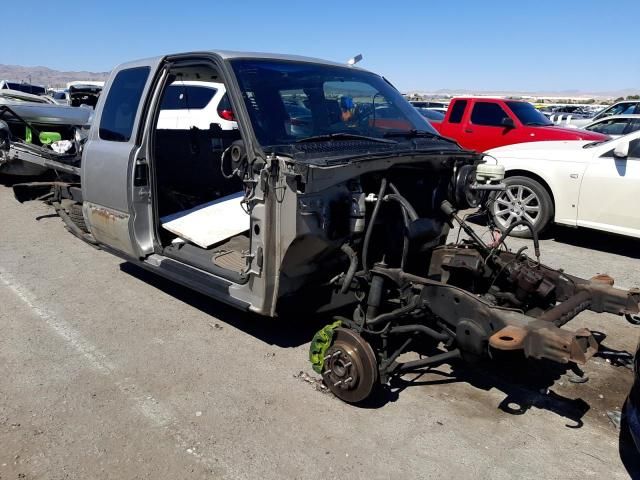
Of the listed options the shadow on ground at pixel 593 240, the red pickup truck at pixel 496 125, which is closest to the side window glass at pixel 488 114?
the red pickup truck at pixel 496 125

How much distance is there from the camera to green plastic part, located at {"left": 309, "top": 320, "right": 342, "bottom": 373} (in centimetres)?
345

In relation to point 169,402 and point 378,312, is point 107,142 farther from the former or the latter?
point 378,312

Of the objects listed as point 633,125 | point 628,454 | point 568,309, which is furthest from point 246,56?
point 633,125

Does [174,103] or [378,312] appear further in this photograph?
[174,103]

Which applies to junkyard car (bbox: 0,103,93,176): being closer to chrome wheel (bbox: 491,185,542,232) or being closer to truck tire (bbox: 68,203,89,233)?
truck tire (bbox: 68,203,89,233)

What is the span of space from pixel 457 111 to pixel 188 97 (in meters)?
A: 6.16

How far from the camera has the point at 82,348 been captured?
3.96m

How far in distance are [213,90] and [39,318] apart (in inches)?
203

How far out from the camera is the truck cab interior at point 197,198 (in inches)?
171

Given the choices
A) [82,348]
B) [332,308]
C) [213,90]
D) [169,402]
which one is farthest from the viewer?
[213,90]

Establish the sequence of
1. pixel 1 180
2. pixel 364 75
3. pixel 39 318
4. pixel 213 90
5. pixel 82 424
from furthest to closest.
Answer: pixel 1 180
pixel 213 90
pixel 364 75
pixel 39 318
pixel 82 424

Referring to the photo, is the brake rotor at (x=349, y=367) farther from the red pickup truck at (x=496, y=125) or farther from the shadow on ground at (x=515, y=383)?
the red pickup truck at (x=496, y=125)

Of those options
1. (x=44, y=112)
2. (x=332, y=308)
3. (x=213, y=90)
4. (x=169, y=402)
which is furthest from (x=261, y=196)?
(x=44, y=112)

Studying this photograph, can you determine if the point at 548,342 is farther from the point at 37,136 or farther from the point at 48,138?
the point at 37,136
